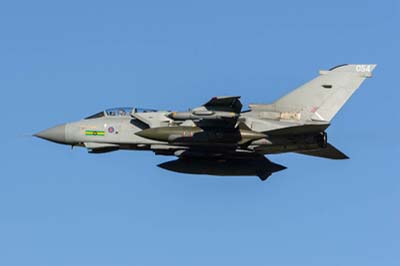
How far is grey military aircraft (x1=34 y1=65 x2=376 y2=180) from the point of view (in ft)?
124

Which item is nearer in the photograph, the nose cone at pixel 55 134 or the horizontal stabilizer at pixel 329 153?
the horizontal stabilizer at pixel 329 153

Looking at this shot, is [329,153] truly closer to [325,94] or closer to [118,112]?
[325,94]

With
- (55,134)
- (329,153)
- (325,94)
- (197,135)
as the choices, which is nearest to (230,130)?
(197,135)

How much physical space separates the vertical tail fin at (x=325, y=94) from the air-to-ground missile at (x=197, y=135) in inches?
65.6

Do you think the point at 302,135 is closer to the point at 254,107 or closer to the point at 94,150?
the point at 254,107

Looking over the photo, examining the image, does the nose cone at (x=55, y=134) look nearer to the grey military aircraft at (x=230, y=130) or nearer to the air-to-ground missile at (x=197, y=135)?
the grey military aircraft at (x=230, y=130)

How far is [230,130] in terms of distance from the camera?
3816cm

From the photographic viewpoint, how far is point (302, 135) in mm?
38000

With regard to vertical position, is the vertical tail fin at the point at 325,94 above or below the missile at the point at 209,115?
above

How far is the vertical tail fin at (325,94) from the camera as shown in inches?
1521

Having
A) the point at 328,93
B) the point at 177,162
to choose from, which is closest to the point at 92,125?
the point at 177,162

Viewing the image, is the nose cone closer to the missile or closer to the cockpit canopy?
the cockpit canopy

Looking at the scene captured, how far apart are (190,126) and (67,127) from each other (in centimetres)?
496

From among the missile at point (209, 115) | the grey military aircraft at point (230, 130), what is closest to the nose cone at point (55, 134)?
the grey military aircraft at point (230, 130)
